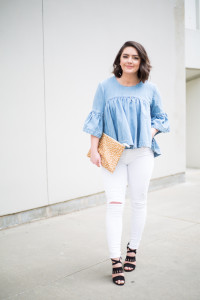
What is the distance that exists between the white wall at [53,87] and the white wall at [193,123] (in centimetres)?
345

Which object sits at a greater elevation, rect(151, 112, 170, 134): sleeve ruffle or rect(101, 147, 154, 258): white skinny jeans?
rect(151, 112, 170, 134): sleeve ruffle

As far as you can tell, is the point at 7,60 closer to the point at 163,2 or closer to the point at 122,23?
the point at 122,23

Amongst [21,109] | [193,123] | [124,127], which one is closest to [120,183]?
[124,127]

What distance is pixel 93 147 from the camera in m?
2.39

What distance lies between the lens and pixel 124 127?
230 cm

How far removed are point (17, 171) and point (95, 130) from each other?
65.4 inches

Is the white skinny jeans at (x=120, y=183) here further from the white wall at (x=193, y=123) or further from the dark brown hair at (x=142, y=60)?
the white wall at (x=193, y=123)

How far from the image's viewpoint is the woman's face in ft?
7.60

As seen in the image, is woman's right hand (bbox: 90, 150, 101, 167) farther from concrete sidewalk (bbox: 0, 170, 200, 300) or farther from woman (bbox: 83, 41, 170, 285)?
concrete sidewalk (bbox: 0, 170, 200, 300)

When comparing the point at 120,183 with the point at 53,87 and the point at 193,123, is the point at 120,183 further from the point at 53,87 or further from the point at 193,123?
the point at 193,123

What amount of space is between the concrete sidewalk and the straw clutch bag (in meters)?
0.86

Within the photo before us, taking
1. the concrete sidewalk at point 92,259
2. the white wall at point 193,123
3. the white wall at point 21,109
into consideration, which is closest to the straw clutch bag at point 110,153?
the concrete sidewalk at point 92,259

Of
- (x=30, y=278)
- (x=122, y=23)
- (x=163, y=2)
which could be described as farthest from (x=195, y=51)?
(x=30, y=278)

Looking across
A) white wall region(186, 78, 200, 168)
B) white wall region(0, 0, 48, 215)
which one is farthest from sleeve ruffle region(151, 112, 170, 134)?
→ white wall region(186, 78, 200, 168)
